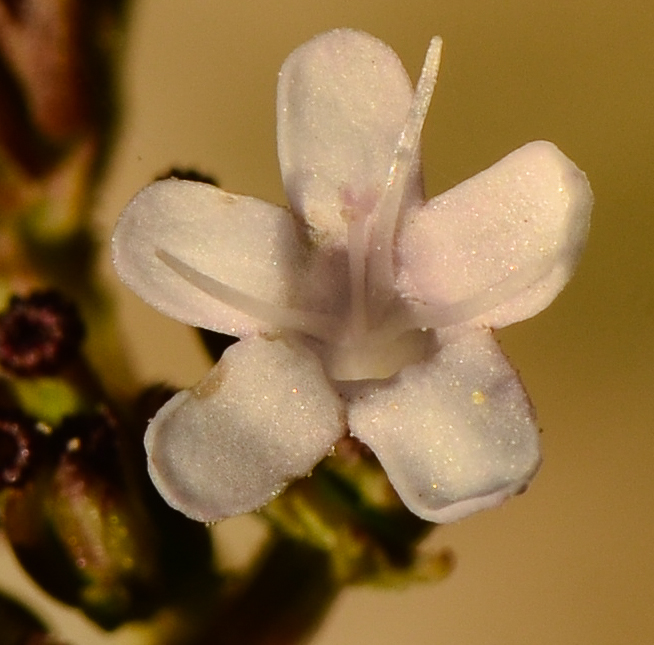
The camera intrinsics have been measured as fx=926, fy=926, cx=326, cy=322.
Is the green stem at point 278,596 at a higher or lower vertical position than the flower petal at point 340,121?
lower

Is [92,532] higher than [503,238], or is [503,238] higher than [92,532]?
[503,238]

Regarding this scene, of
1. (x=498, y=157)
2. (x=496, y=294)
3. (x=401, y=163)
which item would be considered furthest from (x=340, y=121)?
(x=498, y=157)

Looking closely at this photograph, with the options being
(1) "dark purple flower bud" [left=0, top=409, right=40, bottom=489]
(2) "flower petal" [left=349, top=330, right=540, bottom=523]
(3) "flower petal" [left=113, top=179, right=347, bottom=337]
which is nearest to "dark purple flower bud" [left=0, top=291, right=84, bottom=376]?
(1) "dark purple flower bud" [left=0, top=409, right=40, bottom=489]

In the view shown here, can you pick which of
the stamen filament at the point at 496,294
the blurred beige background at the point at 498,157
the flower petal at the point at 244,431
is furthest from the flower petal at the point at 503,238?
the blurred beige background at the point at 498,157

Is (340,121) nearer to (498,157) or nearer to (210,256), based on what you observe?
(210,256)

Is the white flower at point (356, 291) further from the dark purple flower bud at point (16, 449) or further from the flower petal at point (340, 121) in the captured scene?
the dark purple flower bud at point (16, 449)

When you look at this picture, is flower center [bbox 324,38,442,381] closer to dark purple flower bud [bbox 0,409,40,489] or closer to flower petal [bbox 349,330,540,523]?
flower petal [bbox 349,330,540,523]

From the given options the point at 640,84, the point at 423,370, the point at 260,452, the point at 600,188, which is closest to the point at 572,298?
the point at 600,188
